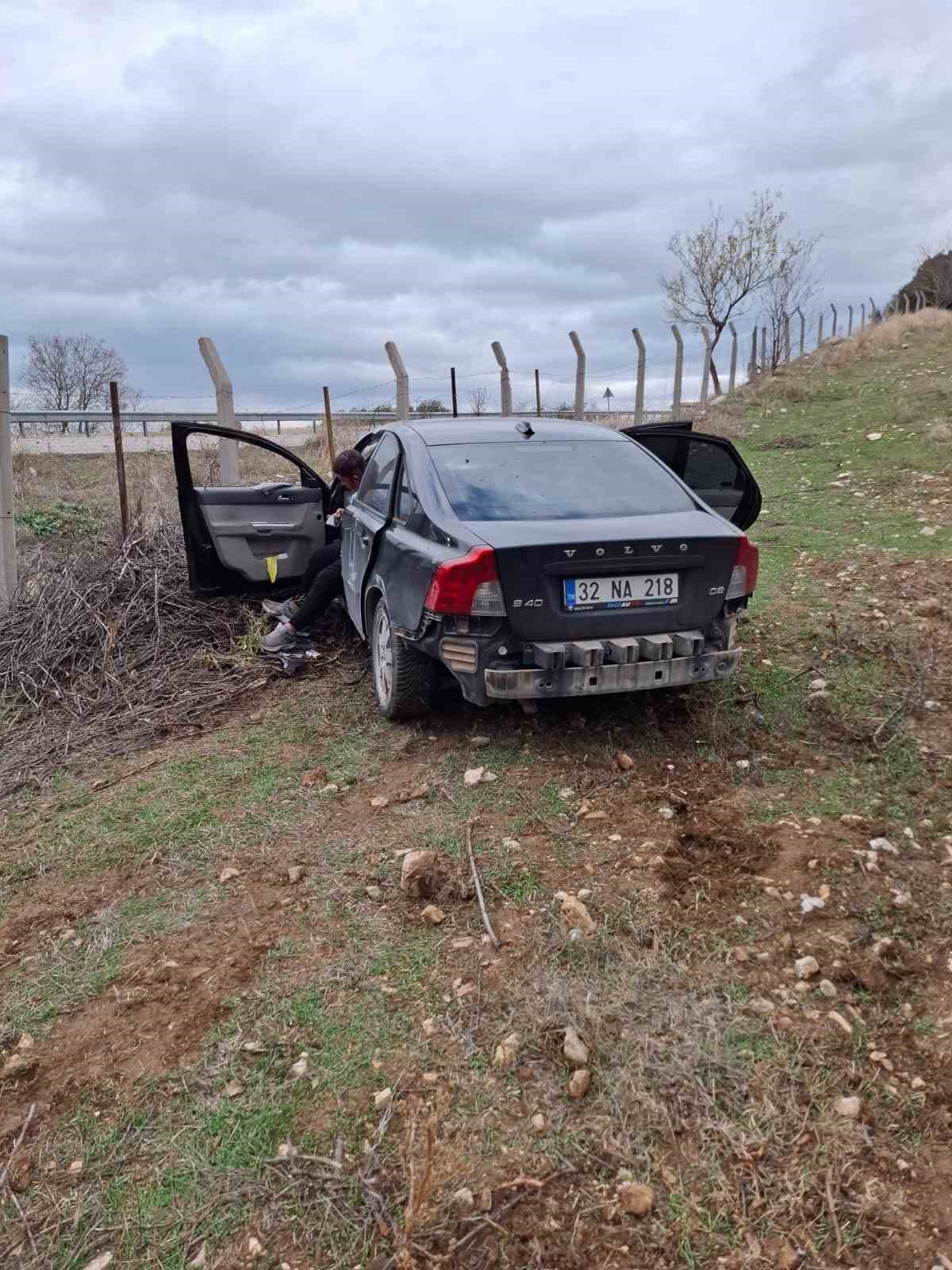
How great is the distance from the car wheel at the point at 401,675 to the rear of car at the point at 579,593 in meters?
0.41

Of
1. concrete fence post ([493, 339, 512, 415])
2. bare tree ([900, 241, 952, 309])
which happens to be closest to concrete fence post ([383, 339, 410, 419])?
concrete fence post ([493, 339, 512, 415])

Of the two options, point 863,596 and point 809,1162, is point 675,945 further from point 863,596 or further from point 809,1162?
point 863,596

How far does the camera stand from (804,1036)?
86.7 inches

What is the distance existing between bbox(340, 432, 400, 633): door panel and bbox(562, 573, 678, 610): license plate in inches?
52.3

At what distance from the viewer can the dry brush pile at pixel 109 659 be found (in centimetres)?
484

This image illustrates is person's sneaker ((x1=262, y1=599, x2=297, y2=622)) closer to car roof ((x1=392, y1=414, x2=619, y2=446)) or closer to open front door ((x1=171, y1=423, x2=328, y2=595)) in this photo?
open front door ((x1=171, y1=423, x2=328, y2=595))

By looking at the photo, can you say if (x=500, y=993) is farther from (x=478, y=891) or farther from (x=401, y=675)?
(x=401, y=675)

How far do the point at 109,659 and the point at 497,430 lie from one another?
3.05 m

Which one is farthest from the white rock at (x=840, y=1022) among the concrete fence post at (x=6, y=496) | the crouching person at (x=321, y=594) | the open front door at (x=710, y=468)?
the concrete fence post at (x=6, y=496)

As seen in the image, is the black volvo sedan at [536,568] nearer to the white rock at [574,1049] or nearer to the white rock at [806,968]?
the white rock at [806,968]

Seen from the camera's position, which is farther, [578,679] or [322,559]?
[322,559]

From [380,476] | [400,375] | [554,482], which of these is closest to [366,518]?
[380,476]

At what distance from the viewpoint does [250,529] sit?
596 centimetres

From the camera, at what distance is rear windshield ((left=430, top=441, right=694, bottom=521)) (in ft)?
12.7
